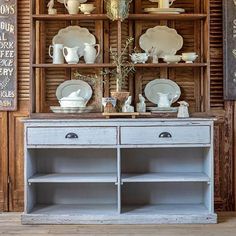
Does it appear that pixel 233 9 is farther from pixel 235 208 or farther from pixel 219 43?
pixel 235 208

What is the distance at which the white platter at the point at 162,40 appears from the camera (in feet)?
12.6

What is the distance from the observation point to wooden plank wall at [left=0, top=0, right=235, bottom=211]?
3.84 meters

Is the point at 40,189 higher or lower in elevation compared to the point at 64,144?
lower

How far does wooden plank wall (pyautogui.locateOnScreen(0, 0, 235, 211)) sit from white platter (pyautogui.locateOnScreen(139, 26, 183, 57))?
0.37 feet

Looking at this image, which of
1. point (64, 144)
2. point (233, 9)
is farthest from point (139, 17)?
point (64, 144)

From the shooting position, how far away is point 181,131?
3.41m

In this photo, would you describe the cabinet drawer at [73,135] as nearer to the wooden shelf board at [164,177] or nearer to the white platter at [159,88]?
the wooden shelf board at [164,177]

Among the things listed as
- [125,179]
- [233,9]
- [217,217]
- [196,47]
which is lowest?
[217,217]

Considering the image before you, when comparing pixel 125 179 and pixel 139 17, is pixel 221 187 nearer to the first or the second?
pixel 125 179

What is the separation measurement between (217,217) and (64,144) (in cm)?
139

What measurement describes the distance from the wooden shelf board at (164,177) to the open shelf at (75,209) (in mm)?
296

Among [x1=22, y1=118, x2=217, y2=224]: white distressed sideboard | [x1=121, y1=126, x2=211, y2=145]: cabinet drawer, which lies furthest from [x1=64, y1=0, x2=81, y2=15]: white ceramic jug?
[x1=121, y1=126, x2=211, y2=145]: cabinet drawer

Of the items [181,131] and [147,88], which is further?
[147,88]

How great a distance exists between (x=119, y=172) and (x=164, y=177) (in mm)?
374
